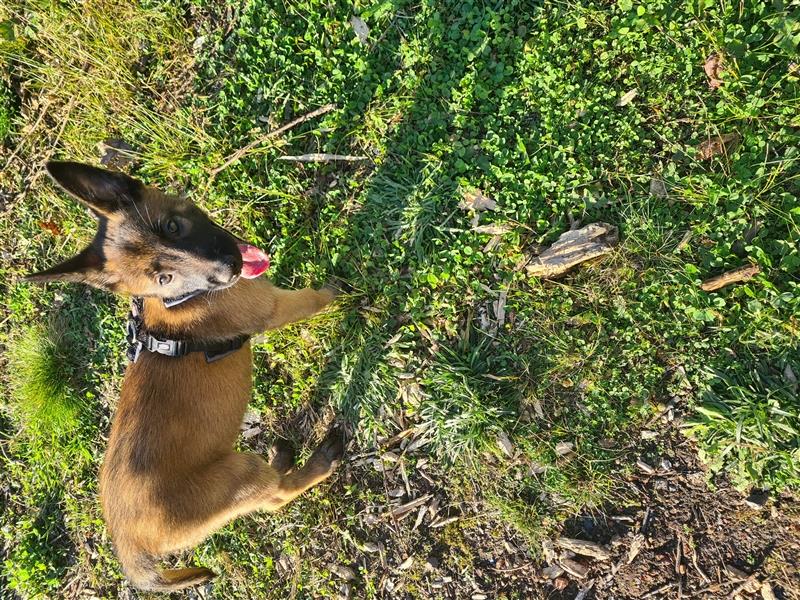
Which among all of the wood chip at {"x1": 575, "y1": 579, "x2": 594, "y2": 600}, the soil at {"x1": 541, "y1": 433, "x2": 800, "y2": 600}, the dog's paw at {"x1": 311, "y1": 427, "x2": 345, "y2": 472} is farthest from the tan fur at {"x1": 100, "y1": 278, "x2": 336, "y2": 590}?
the soil at {"x1": 541, "y1": 433, "x2": 800, "y2": 600}

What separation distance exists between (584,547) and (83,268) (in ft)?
14.1

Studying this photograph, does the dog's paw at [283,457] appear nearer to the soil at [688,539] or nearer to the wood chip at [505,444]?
the wood chip at [505,444]

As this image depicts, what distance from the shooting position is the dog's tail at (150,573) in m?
4.07

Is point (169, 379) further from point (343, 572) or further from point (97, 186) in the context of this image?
point (343, 572)

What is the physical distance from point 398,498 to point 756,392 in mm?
2969

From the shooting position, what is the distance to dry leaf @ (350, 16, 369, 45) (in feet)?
16.3

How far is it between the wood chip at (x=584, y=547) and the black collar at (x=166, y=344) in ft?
10.1

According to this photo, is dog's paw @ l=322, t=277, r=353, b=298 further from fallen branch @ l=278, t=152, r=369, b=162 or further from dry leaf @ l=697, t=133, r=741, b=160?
dry leaf @ l=697, t=133, r=741, b=160

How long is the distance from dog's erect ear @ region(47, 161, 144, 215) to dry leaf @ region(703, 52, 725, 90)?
4.48 m

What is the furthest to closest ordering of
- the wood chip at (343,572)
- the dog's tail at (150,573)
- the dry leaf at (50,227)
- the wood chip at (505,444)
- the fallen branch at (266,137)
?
the dry leaf at (50,227) < the fallen branch at (266,137) < the wood chip at (343,572) < the wood chip at (505,444) < the dog's tail at (150,573)

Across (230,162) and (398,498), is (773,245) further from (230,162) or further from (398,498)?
(230,162)

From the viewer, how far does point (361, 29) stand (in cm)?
498

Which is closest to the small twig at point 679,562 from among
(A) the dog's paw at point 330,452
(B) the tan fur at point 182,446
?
(A) the dog's paw at point 330,452

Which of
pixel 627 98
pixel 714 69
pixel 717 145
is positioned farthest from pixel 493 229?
pixel 714 69
